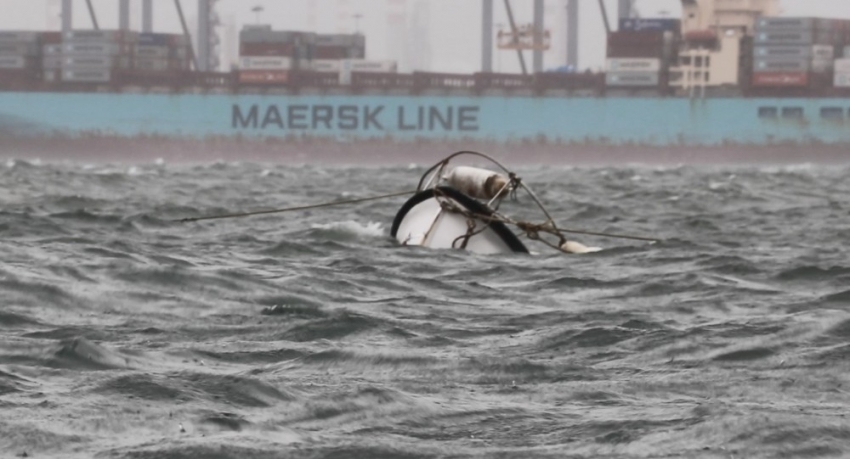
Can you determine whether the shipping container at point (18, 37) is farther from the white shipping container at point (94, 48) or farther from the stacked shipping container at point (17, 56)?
the white shipping container at point (94, 48)

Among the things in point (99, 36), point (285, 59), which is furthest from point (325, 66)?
point (99, 36)

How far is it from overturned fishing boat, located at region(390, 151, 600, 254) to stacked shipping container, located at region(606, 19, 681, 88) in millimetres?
51054

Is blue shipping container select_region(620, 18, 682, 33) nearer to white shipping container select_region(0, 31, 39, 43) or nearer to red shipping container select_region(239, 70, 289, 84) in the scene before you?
red shipping container select_region(239, 70, 289, 84)

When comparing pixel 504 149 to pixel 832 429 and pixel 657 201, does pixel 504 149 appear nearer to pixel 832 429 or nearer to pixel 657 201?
pixel 657 201

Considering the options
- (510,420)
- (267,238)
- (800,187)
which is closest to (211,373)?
(510,420)

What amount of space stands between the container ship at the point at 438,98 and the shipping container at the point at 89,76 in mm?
89

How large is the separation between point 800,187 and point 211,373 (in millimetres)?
25763

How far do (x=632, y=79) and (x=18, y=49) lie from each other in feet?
90.7

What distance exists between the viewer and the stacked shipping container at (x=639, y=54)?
207 ft

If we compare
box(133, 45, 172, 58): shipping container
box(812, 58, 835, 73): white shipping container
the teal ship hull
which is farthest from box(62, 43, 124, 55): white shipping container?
box(812, 58, 835, 73): white shipping container

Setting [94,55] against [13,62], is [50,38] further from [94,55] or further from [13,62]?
[94,55]

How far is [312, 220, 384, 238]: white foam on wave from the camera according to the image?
49.2 ft

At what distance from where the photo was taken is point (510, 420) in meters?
5.35

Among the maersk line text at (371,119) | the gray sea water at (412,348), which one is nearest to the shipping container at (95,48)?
the maersk line text at (371,119)
